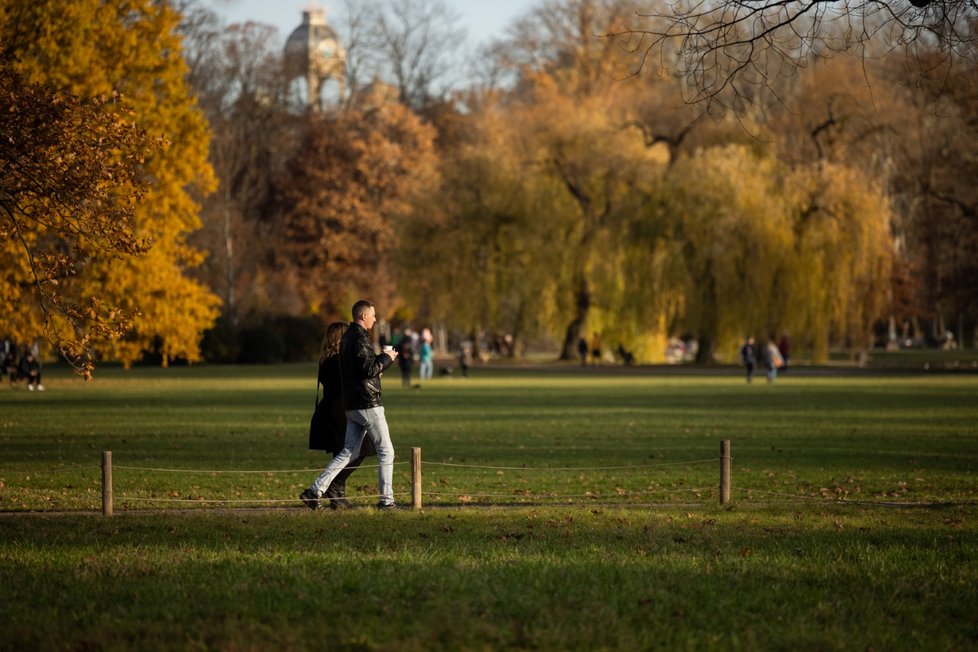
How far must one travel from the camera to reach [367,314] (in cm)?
1338

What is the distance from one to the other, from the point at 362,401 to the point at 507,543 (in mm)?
2706

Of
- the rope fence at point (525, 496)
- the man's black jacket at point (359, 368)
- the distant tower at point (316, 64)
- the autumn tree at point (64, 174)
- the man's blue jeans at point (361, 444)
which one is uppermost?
the distant tower at point (316, 64)

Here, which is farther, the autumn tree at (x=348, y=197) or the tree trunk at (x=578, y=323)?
the autumn tree at (x=348, y=197)

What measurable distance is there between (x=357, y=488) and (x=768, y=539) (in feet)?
Answer: 20.9

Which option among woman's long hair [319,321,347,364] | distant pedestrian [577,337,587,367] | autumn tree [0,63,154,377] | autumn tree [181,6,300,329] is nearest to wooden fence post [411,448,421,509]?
woman's long hair [319,321,347,364]

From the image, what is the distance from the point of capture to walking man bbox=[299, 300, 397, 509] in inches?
515

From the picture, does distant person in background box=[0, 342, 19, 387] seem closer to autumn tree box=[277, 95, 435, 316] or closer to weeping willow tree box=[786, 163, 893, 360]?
autumn tree box=[277, 95, 435, 316]

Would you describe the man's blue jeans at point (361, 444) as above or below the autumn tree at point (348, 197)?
below

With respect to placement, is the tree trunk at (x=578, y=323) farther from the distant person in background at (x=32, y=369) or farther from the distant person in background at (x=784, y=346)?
the distant person in background at (x=32, y=369)

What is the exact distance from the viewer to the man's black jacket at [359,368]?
1306cm

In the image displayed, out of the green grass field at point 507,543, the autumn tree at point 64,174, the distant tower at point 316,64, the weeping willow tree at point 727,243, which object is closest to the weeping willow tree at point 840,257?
the weeping willow tree at point 727,243

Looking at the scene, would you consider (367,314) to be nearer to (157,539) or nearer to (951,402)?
(157,539)

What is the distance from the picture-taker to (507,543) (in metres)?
11.3

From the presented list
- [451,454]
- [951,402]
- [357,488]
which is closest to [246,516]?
[357,488]
